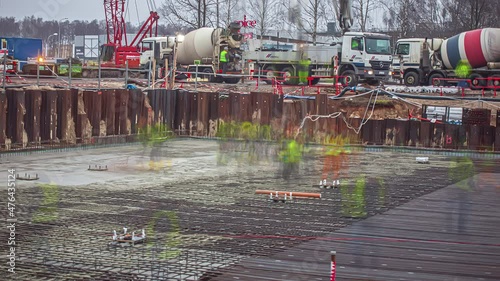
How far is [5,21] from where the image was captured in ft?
71.2

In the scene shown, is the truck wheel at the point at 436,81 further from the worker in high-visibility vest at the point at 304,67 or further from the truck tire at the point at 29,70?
the truck tire at the point at 29,70

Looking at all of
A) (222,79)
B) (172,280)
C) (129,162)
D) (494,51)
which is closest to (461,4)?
(494,51)

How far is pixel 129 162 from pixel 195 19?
41225 mm

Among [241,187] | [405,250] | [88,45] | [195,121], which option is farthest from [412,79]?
[88,45]

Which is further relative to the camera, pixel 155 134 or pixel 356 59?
pixel 356 59

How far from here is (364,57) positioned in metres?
41.6


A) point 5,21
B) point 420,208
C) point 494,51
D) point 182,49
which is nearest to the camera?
point 420,208

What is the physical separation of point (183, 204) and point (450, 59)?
3248 cm

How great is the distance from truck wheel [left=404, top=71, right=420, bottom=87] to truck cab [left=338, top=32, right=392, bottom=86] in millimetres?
3063

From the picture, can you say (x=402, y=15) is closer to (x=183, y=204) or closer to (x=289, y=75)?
(x=289, y=75)

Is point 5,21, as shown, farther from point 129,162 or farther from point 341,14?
point 341,14

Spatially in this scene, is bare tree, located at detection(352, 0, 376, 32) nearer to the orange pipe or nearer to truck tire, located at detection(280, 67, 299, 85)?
truck tire, located at detection(280, 67, 299, 85)

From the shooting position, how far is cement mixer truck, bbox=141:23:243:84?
1874 inches

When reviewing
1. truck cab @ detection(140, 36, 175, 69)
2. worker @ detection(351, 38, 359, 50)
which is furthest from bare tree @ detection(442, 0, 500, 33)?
truck cab @ detection(140, 36, 175, 69)
